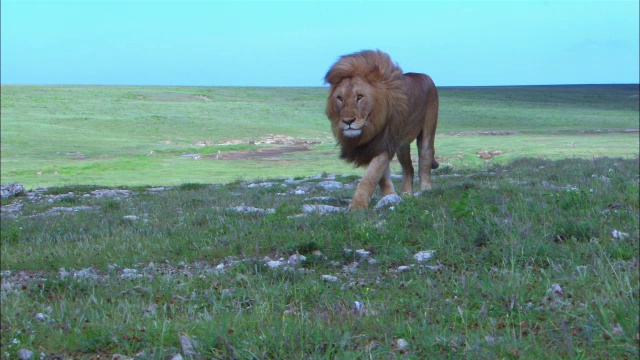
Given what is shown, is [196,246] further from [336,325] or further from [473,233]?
[336,325]

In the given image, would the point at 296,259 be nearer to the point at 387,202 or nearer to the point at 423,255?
the point at 423,255

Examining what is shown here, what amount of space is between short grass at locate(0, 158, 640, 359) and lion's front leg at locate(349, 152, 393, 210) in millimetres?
629

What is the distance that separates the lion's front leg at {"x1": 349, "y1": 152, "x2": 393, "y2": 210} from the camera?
8.65 meters

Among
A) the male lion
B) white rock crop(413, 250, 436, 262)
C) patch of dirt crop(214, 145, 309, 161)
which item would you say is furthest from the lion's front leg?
patch of dirt crop(214, 145, 309, 161)

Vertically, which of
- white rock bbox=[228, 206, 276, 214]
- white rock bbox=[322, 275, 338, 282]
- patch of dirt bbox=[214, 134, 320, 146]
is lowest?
patch of dirt bbox=[214, 134, 320, 146]

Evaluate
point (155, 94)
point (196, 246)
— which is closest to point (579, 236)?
point (196, 246)

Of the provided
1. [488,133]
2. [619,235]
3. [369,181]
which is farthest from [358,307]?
[488,133]

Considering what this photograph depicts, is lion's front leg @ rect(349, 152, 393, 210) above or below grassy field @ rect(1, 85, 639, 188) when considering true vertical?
above

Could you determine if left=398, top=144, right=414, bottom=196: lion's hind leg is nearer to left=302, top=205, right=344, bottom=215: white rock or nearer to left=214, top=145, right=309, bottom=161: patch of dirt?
left=302, top=205, right=344, bottom=215: white rock

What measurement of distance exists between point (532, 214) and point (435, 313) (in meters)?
2.60

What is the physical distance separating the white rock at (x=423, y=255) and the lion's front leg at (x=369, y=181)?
2.81 metres

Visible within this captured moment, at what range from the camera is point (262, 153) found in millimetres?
30938

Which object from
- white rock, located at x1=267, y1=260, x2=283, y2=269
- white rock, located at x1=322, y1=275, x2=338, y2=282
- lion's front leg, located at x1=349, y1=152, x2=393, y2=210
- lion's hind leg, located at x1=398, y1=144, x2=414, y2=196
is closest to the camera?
white rock, located at x1=322, y1=275, x2=338, y2=282

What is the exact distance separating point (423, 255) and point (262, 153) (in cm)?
2552
